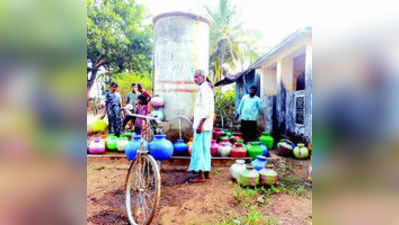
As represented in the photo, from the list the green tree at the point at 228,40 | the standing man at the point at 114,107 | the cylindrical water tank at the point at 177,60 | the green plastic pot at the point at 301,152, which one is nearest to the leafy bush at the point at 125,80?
the green tree at the point at 228,40

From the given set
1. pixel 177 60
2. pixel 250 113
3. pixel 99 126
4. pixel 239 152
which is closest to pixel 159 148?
pixel 239 152

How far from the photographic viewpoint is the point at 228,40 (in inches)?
588

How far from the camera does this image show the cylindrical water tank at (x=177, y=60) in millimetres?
5383

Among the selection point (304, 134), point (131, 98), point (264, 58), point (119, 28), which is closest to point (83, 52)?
point (304, 134)

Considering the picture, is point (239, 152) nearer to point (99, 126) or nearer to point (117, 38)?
point (99, 126)

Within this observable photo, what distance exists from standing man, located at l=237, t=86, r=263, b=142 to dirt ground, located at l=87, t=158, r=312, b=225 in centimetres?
303

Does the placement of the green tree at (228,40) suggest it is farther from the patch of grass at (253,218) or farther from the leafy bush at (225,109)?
the patch of grass at (253,218)

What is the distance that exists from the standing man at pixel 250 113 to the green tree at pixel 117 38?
8.11m

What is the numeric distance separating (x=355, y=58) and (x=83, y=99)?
72cm

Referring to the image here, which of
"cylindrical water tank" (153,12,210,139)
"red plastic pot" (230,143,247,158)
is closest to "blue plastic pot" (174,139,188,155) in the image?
"cylindrical water tank" (153,12,210,139)

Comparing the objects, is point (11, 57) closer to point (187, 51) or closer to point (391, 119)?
point (391, 119)

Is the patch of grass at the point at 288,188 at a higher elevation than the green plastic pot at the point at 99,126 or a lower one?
lower

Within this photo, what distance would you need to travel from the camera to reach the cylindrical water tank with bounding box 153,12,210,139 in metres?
5.38

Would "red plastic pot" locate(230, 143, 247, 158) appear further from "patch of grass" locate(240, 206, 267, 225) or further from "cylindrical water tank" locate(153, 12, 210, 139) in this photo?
"patch of grass" locate(240, 206, 267, 225)
